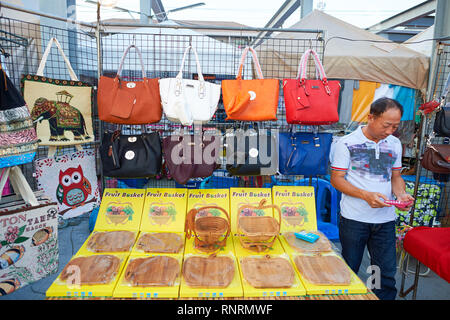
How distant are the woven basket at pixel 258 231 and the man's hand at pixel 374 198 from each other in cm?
63

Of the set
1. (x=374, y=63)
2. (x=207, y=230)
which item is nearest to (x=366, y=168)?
(x=207, y=230)

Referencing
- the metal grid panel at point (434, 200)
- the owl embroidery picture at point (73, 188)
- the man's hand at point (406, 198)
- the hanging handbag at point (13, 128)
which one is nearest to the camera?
the hanging handbag at point (13, 128)

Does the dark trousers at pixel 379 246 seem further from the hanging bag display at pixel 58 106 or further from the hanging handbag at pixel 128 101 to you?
the hanging bag display at pixel 58 106

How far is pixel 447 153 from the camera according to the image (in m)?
2.84

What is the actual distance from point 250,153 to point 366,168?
2.90 ft

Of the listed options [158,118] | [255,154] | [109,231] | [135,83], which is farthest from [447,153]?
[109,231]

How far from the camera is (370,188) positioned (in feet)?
6.88

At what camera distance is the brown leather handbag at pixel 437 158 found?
9.27 ft

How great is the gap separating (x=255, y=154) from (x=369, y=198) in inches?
34.8

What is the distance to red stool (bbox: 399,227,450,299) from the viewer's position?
203 cm

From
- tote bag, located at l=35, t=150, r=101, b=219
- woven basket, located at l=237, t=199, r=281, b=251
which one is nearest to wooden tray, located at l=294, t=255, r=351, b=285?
woven basket, located at l=237, t=199, r=281, b=251

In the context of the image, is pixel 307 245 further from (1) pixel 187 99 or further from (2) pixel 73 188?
(2) pixel 73 188

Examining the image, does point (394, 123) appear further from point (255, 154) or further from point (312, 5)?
point (312, 5)

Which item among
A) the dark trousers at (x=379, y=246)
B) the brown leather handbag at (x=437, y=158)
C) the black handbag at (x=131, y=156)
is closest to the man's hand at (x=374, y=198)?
the dark trousers at (x=379, y=246)
